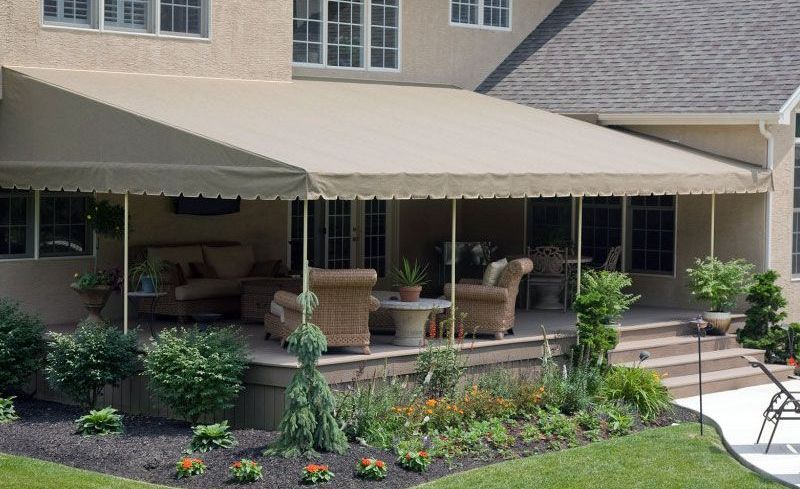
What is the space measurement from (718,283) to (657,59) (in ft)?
14.5

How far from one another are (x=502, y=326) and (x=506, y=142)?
2.46 meters

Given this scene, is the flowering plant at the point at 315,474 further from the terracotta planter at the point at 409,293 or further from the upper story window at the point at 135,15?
the upper story window at the point at 135,15

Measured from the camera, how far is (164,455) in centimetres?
1273

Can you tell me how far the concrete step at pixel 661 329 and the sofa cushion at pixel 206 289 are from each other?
5062mm

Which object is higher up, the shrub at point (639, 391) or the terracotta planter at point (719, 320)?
the terracotta planter at point (719, 320)

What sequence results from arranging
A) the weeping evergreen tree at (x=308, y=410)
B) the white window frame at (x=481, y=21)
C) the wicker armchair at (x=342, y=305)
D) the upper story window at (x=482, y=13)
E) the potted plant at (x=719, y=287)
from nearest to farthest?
the weeping evergreen tree at (x=308, y=410) < the wicker armchair at (x=342, y=305) < the potted plant at (x=719, y=287) < the white window frame at (x=481, y=21) < the upper story window at (x=482, y=13)

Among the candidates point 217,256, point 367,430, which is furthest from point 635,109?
point 367,430

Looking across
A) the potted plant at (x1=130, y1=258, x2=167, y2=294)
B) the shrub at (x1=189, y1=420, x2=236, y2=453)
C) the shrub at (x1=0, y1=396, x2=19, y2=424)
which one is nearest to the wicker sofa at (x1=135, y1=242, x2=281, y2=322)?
the potted plant at (x1=130, y1=258, x2=167, y2=294)

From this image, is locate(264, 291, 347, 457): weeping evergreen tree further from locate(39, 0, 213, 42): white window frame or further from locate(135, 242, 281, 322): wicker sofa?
locate(39, 0, 213, 42): white window frame

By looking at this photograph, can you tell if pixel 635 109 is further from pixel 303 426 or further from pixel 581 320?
pixel 303 426

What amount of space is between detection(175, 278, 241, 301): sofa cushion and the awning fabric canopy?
2.47 m

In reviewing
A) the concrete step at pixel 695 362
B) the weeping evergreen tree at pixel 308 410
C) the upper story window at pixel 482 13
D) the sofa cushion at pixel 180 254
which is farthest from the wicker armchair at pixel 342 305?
the upper story window at pixel 482 13

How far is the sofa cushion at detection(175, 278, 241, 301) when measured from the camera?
1700cm

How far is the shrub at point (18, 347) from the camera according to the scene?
14766mm
